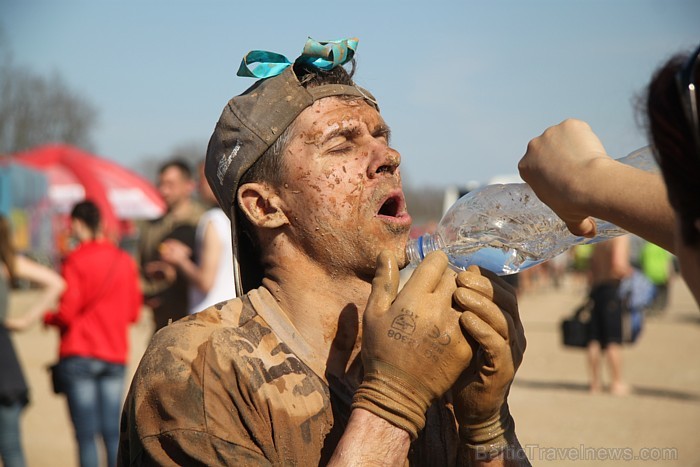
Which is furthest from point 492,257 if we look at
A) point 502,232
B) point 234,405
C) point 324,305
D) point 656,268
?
point 656,268

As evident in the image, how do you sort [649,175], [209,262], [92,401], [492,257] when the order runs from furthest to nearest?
1. [92,401]
2. [209,262]
3. [492,257]
4. [649,175]

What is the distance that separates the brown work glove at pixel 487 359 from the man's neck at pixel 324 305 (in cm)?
36

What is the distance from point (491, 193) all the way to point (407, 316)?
1.17 metres

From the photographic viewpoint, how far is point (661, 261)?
19.8 m

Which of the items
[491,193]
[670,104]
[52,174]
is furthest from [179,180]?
[52,174]

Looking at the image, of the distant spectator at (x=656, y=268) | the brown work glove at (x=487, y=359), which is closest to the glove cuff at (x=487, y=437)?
the brown work glove at (x=487, y=359)

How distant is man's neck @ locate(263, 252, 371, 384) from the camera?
2367 millimetres

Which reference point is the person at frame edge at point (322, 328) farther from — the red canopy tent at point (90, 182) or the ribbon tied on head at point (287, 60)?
the red canopy tent at point (90, 182)

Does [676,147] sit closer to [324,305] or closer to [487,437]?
[487,437]

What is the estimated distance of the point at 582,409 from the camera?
31.2 ft

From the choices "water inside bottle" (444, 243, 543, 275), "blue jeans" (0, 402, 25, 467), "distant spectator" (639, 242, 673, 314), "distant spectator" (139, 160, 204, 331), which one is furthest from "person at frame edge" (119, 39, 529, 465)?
"distant spectator" (639, 242, 673, 314)

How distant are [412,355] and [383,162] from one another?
27.6 inches

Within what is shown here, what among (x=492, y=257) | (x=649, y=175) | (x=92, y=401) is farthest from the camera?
(x=92, y=401)

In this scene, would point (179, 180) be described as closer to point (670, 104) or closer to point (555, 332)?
point (670, 104)
